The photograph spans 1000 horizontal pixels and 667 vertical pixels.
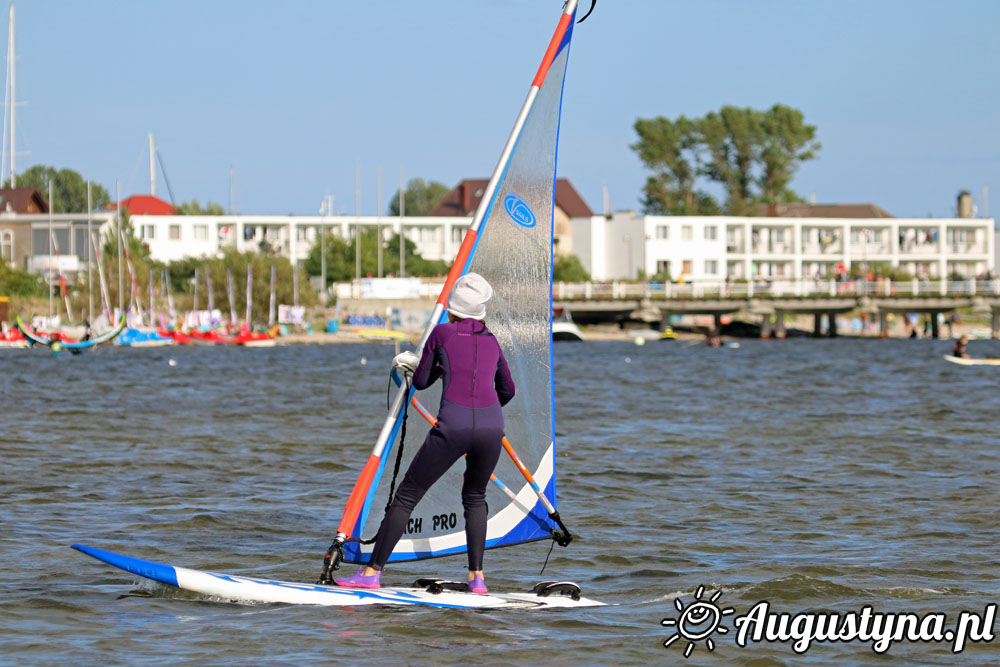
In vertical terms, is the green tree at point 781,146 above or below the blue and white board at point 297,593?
above

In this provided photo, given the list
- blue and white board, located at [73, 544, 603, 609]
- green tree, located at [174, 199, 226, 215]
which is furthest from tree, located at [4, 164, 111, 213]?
blue and white board, located at [73, 544, 603, 609]

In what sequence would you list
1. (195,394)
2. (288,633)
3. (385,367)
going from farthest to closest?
1. (385,367)
2. (195,394)
3. (288,633)

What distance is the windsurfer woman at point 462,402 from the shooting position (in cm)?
759

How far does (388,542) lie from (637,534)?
4.22m

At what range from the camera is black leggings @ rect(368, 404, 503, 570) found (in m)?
7.61

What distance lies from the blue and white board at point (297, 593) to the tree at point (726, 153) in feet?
342

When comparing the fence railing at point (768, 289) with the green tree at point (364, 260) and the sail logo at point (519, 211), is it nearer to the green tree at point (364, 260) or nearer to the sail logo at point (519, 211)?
the green tree at point (364, 260)

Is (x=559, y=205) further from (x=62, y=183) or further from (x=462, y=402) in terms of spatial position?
(x=462, y=402)

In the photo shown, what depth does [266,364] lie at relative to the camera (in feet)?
163

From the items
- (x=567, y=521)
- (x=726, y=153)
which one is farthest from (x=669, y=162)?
(x=567, y=521)

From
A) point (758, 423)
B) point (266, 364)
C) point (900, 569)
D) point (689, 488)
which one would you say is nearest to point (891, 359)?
point (266, 364)

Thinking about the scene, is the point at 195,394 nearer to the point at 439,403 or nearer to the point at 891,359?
the point at 439,403

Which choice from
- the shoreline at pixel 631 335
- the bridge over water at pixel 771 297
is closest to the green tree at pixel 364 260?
the shoreline at pixel 631 335

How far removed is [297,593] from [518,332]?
2211 millimetres
